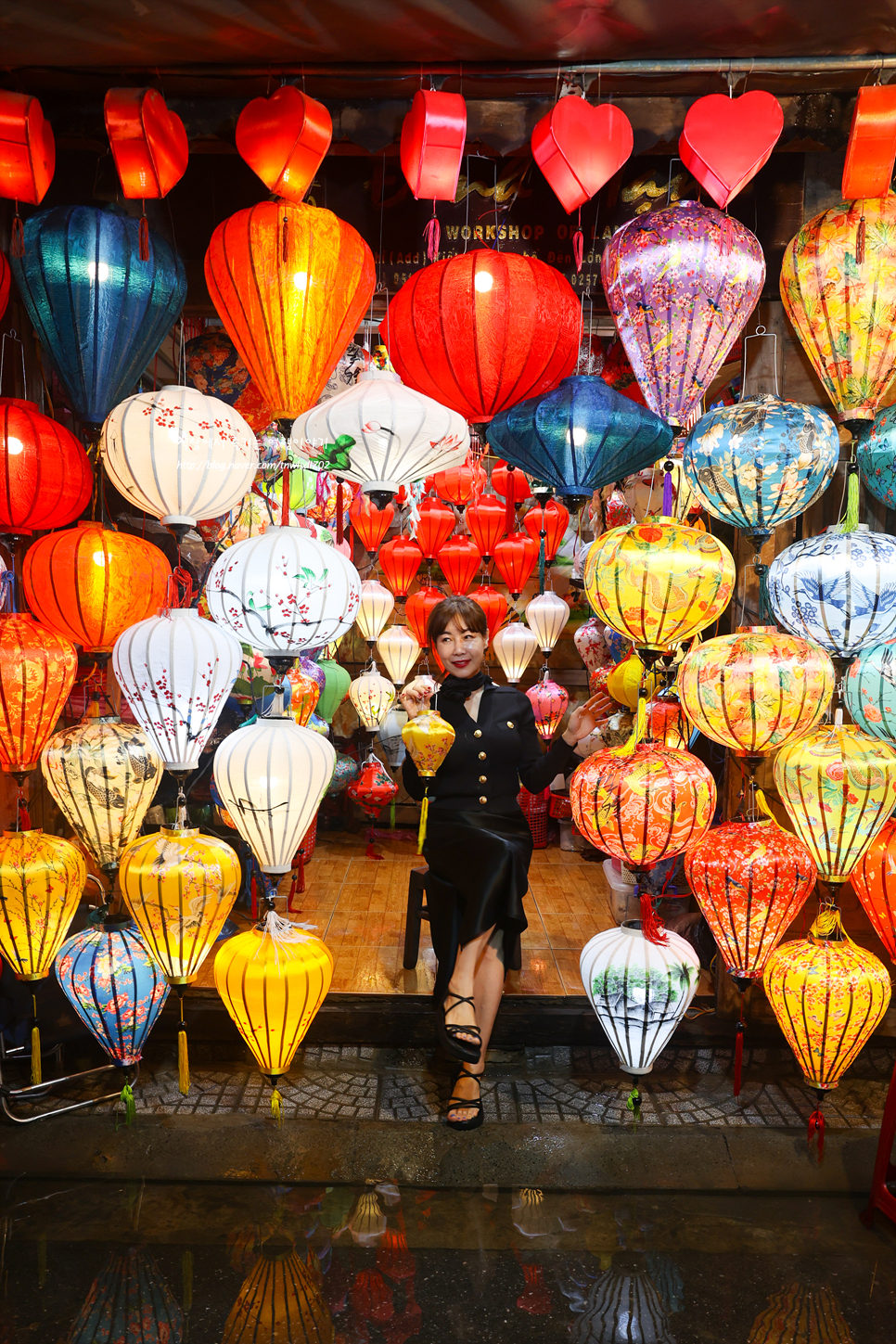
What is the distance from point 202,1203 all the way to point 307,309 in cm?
283

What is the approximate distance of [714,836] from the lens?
2525mm

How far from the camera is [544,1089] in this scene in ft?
11.7

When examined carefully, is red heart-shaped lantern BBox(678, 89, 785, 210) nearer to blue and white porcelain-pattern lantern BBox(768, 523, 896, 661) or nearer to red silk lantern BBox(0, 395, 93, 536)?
blue and white porcelain-pattern lantern BBox(768, 523, 896, 661)

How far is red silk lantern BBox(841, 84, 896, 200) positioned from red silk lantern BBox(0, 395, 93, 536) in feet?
7.03

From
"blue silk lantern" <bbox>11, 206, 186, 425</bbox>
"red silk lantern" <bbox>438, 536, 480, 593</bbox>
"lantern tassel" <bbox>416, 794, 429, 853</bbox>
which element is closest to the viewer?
"blue silk lantern" <bbox>11, 206, 186, 425</bbox>

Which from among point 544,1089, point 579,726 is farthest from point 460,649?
point 544,1089

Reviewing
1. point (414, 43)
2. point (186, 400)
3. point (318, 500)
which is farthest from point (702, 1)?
point (318, 500)

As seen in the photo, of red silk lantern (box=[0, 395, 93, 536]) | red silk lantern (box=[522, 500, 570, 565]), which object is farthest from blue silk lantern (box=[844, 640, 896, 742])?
red silk lantern (box=[522, 500, 570, 565])

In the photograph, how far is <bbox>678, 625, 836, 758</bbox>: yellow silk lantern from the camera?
2.22 m

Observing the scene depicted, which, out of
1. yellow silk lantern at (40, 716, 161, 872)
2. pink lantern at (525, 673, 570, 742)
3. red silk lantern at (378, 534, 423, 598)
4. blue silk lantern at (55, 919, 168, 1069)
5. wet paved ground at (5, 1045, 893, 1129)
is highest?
red silk lantern at (378, 534, 423, 598)

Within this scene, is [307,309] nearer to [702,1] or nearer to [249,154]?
[249,154]

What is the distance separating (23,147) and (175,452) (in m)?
0.91

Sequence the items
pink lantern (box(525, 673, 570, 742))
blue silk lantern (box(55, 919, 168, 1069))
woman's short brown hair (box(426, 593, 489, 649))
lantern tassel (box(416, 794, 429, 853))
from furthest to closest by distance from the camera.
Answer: pink lantern (box(525, 673, 570, 742))
lantern tassel (box(416, 794, 429, 853))
woman's short brown hair (box(426, 593, 489, 649))
blue silk lantern (box(55, 919, 168, 1069))

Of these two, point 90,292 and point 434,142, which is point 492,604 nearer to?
point 434,142
